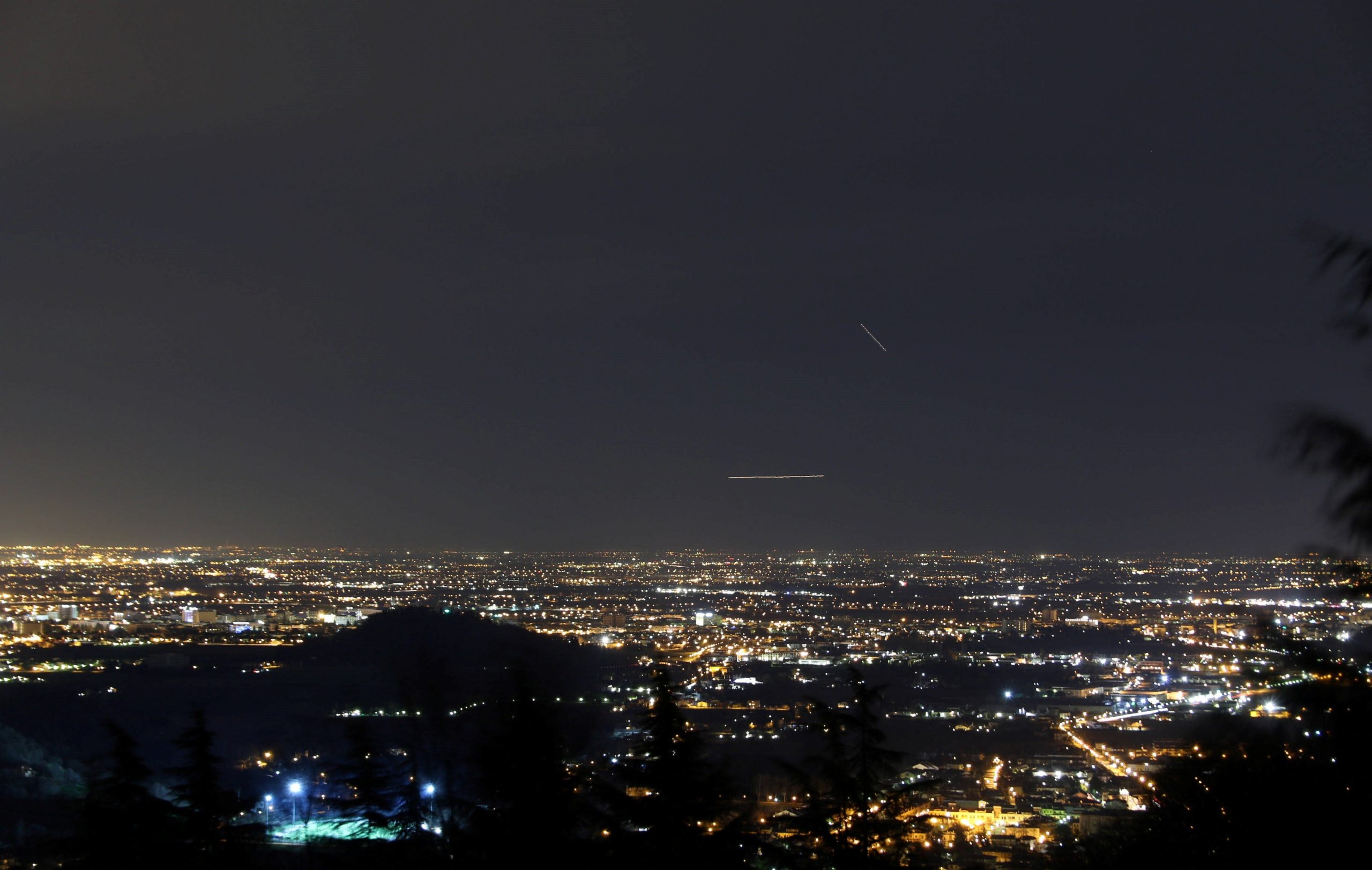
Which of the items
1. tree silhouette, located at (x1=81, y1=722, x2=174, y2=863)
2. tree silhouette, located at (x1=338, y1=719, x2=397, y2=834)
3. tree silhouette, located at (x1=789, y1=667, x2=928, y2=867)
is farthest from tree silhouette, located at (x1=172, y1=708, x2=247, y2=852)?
tree silhouette, located at (x1=789, y1=667, x2=928, y2=867)

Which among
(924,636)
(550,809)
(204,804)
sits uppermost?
(550,809)

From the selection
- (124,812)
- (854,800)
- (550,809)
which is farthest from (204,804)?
(854,800)

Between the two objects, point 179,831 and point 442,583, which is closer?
point 179,831

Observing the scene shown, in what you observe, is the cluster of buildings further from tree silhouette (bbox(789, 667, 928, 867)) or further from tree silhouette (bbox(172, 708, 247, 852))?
tree silhouette (bbox(172, 708, 247, 852))

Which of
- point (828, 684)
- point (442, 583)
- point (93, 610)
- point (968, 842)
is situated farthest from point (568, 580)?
point (968, 842)

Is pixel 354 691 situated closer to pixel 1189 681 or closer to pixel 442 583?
pixel 1189 681

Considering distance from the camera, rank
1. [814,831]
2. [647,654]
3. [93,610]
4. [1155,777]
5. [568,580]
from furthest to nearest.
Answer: [568,580]
[93,610]
[647,654]
[1155,777]
[814,831]

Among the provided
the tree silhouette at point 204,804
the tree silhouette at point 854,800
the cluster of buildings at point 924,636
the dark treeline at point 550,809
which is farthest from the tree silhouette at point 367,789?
the tree silhouette at point 854,800

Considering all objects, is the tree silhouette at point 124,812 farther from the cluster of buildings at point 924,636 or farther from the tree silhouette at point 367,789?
the cluster of buildings at point 924,636

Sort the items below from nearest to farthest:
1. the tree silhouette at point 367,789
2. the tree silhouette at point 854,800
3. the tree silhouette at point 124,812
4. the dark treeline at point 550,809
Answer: the dark treeline at point 550,809, the tree silhouette at point 124,812, the tree silhouette at point 854,800, the tree silhouette at point 367,789

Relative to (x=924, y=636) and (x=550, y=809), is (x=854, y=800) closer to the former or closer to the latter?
(x=550, y=809)

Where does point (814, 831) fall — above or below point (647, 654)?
above
